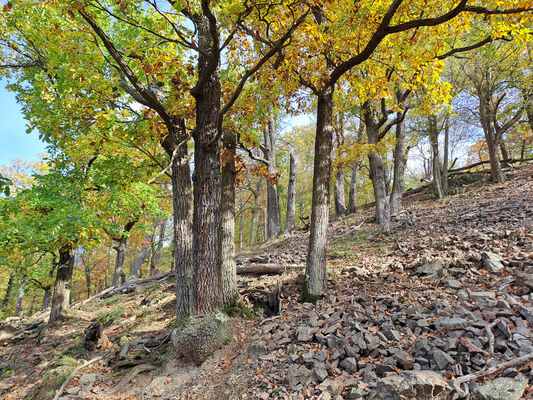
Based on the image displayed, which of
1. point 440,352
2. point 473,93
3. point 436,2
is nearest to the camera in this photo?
point 440,352

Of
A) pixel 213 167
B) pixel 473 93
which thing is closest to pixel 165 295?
pixel 213 167

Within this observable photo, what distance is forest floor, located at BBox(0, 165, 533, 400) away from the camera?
3.12m

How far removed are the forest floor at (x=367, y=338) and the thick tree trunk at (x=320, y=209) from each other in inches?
18.6

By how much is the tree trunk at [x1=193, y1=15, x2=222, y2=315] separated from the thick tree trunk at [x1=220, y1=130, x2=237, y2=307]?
2.78 ft

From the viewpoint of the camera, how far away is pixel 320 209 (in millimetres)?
5805

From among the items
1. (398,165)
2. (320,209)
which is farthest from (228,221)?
(398,165)

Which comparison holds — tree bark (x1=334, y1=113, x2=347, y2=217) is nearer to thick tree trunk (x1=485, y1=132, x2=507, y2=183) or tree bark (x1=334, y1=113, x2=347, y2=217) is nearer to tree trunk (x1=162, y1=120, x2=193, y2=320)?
thick tree trunk (x1=485, y1=132, x2=507, y2=183)

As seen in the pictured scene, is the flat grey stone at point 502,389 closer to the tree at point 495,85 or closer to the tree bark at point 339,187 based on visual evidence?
the tree at point 495,85

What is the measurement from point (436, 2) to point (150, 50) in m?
5.61

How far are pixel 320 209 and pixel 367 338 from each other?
2.65 m

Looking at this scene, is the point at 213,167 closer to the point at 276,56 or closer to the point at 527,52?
the point at 276,56

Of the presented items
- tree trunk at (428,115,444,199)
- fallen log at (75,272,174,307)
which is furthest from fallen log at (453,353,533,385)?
tree trunk at (428,115,444,199)

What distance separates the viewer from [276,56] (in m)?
5.88

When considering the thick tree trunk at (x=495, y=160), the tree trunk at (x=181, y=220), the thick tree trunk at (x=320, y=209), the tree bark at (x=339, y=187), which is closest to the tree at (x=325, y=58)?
the thick tree trunk at (x=320, y=209)
